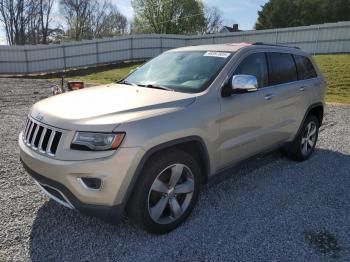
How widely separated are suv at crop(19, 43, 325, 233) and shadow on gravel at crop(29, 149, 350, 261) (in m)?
0.27

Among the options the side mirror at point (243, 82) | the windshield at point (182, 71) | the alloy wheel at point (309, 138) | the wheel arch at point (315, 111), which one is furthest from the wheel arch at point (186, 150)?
the alloy wheel at point (309, 138)

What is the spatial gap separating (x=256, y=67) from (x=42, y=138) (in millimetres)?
2689

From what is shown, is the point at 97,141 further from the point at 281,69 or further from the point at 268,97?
the point at 281,69

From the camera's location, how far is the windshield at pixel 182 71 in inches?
152

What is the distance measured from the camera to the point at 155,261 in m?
3.01

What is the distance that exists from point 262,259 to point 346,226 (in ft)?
3.84

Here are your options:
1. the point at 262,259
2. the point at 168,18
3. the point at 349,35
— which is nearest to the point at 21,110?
the point at 262,259

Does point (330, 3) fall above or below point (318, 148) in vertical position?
above

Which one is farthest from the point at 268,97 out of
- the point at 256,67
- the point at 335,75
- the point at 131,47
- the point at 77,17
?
the point at 77,17

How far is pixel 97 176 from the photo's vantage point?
286cm

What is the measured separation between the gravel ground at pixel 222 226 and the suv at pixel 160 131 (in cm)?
30

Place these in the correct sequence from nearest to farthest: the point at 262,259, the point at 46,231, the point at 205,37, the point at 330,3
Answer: the point at 262,259 → the point at 46,231 → the point at 205,37 → the point at 330,3

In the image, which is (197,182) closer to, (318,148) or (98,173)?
(98,173)

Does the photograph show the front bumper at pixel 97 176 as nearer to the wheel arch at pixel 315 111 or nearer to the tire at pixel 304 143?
the tire at pixel 304 143
